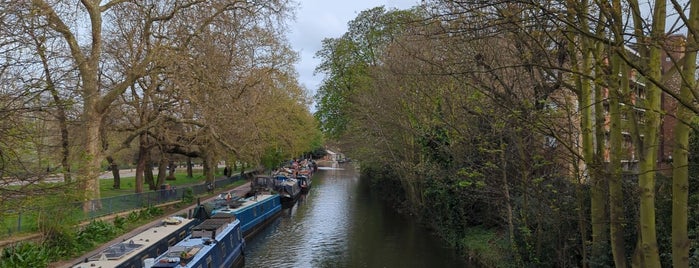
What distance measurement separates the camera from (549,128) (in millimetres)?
7426

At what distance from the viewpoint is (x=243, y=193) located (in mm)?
37656

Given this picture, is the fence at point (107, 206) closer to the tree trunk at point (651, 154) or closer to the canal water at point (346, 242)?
the canal water at point (346, 242)

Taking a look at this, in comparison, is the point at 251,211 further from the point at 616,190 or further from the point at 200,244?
the point at 616,190

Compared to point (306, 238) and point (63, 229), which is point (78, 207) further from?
point (306, 238)

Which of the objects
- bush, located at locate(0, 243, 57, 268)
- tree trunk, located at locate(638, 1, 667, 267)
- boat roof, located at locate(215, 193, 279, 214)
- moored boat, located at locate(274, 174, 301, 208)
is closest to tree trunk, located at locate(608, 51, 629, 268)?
tree trunk, located at locate(638, 1, 667, 267)

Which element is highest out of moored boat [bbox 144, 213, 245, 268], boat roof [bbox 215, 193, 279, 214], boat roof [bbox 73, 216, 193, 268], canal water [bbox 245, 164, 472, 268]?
boat roof [bbox 215, 193, 279, 214]

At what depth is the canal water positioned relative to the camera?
1923 centimetres

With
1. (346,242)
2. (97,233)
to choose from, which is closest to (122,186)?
(97,233)

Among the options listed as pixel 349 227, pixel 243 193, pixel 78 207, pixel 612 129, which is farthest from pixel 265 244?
pixel 612 129

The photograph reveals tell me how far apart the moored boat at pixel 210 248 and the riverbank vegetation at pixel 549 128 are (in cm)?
715

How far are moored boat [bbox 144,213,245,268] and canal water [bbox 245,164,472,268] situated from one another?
115 cm

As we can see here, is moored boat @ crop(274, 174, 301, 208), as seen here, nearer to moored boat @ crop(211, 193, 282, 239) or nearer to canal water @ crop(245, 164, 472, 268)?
canal water @ crop(245, 164, 472, 268)

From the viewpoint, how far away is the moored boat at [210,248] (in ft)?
43.4

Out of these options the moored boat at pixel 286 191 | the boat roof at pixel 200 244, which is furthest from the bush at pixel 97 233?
the moored boat at pixel 286 191
